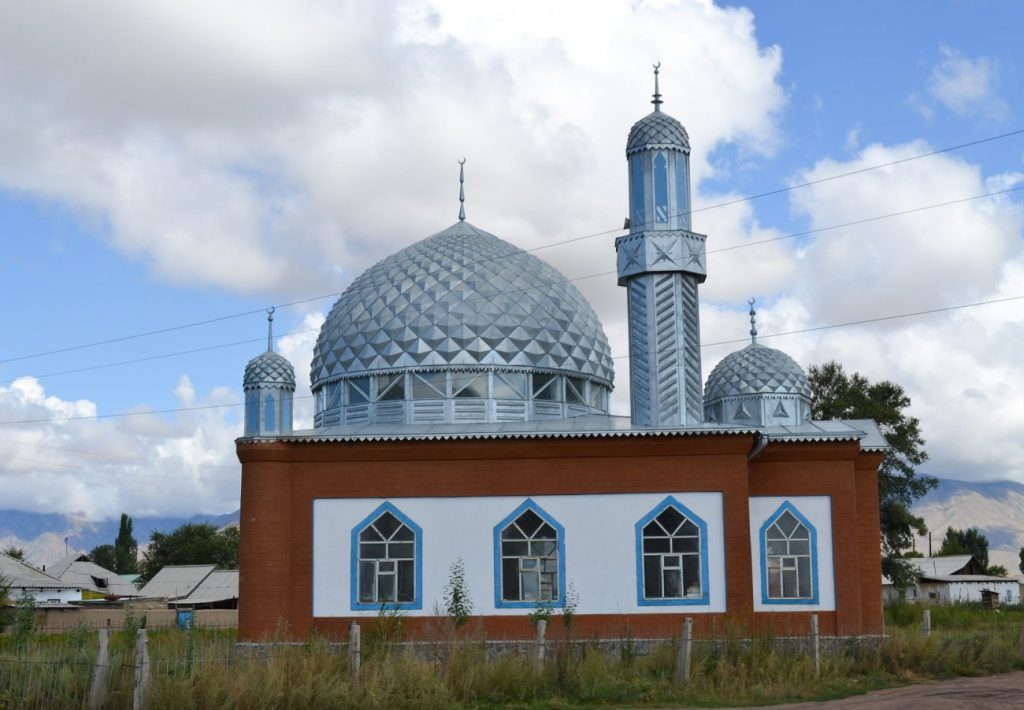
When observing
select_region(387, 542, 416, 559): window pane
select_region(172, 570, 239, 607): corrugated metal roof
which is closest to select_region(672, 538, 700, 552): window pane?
select_region(387, 542, 416, 559): window pane

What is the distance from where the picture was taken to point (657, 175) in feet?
68.2

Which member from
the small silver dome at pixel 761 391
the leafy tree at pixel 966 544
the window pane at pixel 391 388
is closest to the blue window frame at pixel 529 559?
the window pane at pixel 391 388

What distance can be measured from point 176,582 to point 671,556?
37.7m

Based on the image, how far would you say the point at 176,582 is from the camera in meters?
51.7

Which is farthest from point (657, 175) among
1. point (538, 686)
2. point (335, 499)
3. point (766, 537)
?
point (538, 686)

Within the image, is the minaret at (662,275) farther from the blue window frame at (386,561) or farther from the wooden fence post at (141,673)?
the wooden fence post at (141,673)

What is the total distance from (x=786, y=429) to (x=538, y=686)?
885cm

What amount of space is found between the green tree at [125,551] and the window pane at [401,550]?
61640mm

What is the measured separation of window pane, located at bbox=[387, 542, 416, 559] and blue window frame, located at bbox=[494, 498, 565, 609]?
4.34ft

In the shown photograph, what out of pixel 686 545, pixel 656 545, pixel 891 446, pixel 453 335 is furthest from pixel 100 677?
pixel 891 446

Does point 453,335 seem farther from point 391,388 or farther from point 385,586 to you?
point 385,586

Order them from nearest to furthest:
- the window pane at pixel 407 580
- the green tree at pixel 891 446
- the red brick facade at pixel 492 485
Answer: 1. the red brick facade at pixel 492 485
2. the window pane at pixel 407 580
3. the green tree at pixel 891 446

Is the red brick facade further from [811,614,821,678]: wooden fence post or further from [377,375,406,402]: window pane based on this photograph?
[377,375,406,402]: window pane

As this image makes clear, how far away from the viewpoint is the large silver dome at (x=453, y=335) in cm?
2214
